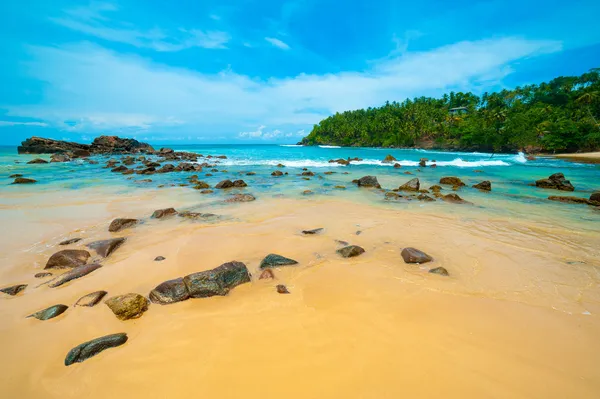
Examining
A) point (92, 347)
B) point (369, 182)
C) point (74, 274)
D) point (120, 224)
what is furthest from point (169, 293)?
point (369, 182)

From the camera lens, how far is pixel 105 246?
16.2 ft

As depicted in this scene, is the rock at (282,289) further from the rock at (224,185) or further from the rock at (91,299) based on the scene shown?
the rock at (224,185)

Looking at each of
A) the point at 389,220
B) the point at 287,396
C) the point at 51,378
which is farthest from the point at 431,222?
the point at 51,378

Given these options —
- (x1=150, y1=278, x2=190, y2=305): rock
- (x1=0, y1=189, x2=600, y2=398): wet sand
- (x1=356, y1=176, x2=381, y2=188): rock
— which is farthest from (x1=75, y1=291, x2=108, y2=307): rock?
(x1=356, y1=176, x2=381, y2=188): rock

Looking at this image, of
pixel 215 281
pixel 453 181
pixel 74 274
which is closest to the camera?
pixel 215 281

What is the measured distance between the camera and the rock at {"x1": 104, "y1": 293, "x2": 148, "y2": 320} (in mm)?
2959

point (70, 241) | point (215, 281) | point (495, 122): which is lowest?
point (70, 241)

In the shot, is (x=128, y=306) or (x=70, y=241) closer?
(x=128, y=306)

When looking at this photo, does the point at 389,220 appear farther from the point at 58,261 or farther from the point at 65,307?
the point at 58,261

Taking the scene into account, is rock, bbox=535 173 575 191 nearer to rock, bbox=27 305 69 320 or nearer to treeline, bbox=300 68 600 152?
rock, bbox=27 305 69 320

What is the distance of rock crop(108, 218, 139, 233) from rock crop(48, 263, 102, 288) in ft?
6.84

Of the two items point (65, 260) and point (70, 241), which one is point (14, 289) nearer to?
point (65, 260)

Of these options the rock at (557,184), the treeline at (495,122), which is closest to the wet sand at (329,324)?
the rock at (557,184)

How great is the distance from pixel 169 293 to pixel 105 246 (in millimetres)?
2727
